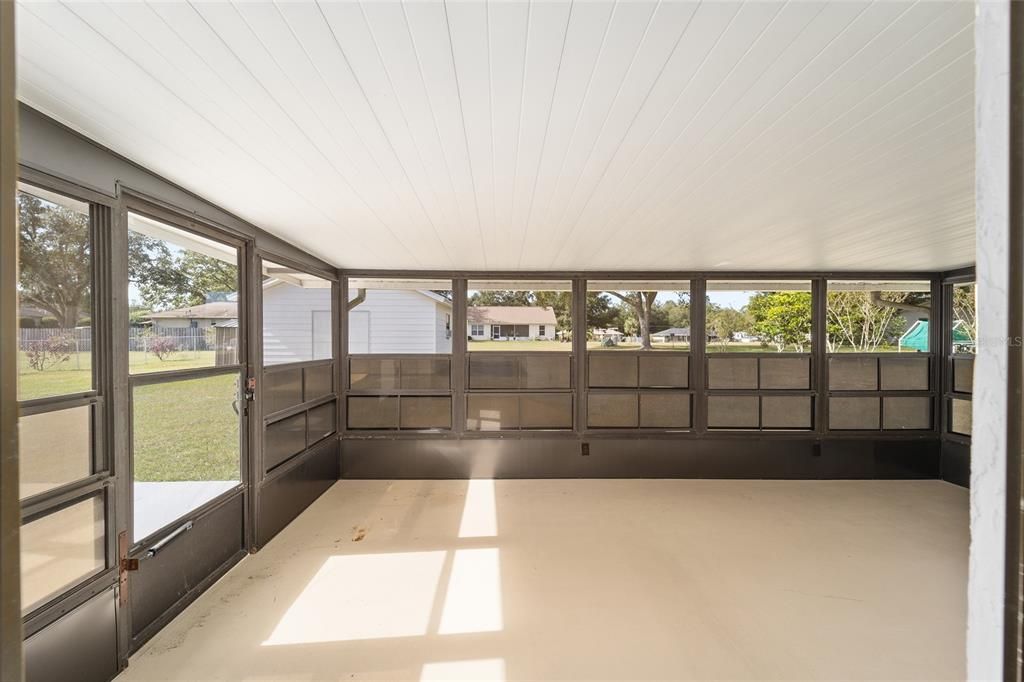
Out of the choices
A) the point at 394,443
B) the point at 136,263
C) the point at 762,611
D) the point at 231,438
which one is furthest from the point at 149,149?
the point at 762,611

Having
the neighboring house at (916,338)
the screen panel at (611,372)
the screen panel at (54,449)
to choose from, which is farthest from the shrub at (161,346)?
the neighboring house at (916,338)

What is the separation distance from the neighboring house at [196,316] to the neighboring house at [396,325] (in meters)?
1.80

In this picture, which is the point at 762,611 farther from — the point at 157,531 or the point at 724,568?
the point at 157,531

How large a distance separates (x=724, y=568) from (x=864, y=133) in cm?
268

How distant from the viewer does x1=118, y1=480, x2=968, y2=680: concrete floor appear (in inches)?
79.4

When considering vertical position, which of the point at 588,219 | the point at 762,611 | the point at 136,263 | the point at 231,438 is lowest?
the point at 762,611

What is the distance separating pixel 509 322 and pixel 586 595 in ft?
9.35

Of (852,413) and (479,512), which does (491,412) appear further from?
(852,413)

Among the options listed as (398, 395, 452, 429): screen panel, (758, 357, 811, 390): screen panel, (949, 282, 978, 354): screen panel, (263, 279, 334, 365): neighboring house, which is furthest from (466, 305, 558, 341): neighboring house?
(949, 282, 978, 354): screen panel

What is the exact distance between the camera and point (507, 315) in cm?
469

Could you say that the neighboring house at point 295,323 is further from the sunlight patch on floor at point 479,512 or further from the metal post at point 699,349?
the metal post at point 699,349

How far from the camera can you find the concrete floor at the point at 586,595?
6.61ft

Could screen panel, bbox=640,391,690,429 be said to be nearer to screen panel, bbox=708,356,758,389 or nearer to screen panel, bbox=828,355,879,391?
screen panel, bbox=708,356,758,389

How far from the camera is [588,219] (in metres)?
2.70
